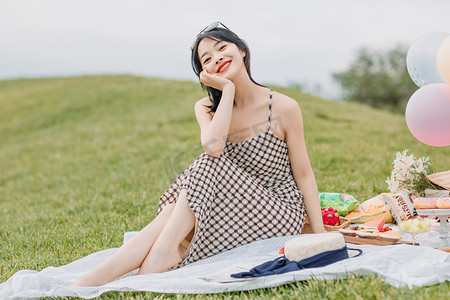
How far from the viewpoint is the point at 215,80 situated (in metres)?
3.38

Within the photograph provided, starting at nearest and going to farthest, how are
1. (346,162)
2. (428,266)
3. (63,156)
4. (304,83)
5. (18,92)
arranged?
(428,266) < (346,162) < (63,156) < (18,92) < (304,83)

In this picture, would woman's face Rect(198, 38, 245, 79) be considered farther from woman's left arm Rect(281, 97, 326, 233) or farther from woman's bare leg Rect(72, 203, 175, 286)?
woman's bare leg Rect(72, 203, 175, 286)

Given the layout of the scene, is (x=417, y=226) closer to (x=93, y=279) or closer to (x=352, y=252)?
(x=352, y=252)

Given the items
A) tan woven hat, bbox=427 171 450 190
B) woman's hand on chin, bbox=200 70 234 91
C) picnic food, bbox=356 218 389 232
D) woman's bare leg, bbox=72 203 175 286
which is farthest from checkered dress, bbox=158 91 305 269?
tan woven hat, bbox=427 171 450 190

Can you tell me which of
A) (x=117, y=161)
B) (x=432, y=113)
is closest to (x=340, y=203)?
(x=432, y=113)

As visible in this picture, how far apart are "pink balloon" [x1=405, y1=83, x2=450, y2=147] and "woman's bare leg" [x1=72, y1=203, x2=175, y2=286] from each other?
196 cm

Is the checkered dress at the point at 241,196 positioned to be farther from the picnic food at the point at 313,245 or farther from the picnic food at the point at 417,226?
the picnic food at the point at 417,226

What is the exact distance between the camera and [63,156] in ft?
36.1

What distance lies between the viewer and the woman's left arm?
11.2ft

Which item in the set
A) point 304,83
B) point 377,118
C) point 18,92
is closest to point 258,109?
point 377,118

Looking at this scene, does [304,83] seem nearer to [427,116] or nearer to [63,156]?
[63,156]

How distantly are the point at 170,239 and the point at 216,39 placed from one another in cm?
146

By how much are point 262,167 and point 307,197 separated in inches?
15.4

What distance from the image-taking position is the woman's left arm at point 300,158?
3.42 m
